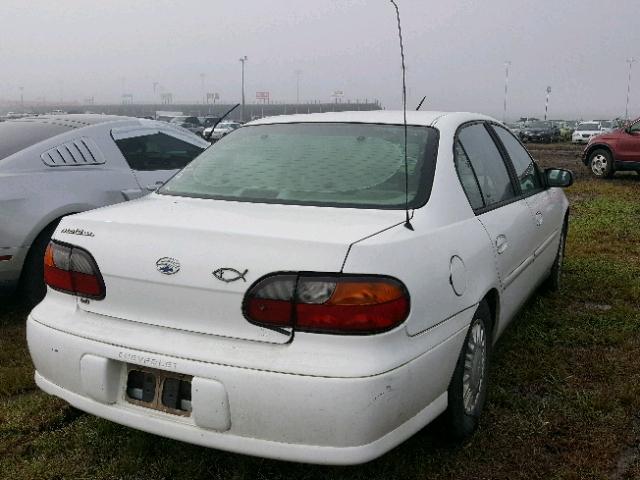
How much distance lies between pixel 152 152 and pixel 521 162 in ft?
9.44

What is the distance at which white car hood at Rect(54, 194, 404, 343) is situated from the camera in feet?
6.88

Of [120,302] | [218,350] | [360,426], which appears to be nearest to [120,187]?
[120,302]

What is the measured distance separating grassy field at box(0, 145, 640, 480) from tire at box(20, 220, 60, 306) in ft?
0.72

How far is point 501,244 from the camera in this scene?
9.98 ft

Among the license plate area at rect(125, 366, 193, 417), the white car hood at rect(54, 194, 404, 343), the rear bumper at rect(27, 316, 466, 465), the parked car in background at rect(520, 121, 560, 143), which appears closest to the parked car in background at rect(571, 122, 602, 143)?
the parked car in background at rect(520, 121, 560, 143)

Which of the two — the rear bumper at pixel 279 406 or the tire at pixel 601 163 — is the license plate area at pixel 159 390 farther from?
the tire at pixel 601 163

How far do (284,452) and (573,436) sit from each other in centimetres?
150

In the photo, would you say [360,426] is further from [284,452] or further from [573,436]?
[573,436]

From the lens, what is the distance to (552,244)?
4.46 metres

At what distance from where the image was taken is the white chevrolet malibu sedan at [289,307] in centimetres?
204

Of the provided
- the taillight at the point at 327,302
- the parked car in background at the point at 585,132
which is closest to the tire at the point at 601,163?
the taillight at the point at 327,302

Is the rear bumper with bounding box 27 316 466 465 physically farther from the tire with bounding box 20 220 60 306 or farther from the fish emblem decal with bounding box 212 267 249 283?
the tire with bounding box 20 220 60 306

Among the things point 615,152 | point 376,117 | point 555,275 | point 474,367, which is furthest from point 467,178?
point 615,152

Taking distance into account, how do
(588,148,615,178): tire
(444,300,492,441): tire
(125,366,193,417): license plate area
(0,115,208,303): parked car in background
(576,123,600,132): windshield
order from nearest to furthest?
(125,366,193,417): license plate area
(444,300,492,441): tire
(0,115,208,303): parked car in background
(588,148,615,178): tire
(576,123,600,132): windshield
